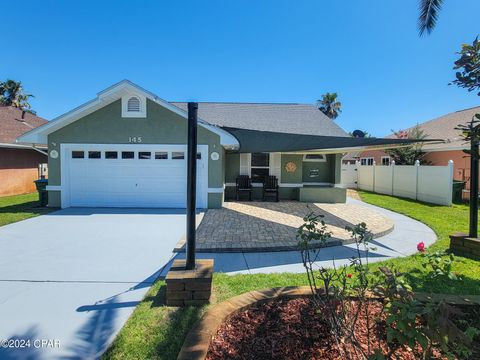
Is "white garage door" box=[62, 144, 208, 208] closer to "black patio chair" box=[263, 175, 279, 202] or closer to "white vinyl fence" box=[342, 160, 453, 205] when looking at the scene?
"black patio chair" box=[263, 175, 279, 202]

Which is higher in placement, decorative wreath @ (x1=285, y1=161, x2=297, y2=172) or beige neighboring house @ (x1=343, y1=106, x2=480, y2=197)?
beige neighboring house @ (x1=343, y1=106, x2=480, y2=197)

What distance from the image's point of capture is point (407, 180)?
1575 cm

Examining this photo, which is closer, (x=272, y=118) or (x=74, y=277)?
(x=74, y=277)

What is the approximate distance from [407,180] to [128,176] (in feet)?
48.5

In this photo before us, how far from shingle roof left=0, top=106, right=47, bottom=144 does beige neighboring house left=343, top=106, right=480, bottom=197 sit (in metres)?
21.4

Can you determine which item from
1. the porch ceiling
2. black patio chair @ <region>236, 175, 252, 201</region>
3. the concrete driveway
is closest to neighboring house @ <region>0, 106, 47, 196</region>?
the concrete driveway

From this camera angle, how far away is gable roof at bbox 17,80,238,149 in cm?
1023

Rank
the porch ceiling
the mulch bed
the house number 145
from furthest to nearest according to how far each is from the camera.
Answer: the house number 145, the porch ceiling, the mulch bed

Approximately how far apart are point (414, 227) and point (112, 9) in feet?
41.6

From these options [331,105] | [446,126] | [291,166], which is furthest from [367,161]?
[331,105]

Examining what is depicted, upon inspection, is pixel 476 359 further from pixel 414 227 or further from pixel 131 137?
pixel 131 137

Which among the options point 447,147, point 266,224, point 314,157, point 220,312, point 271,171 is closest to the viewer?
point 220,312

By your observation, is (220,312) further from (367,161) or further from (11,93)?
(11,93)

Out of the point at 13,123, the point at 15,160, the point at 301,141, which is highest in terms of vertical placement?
the point at 13,123
